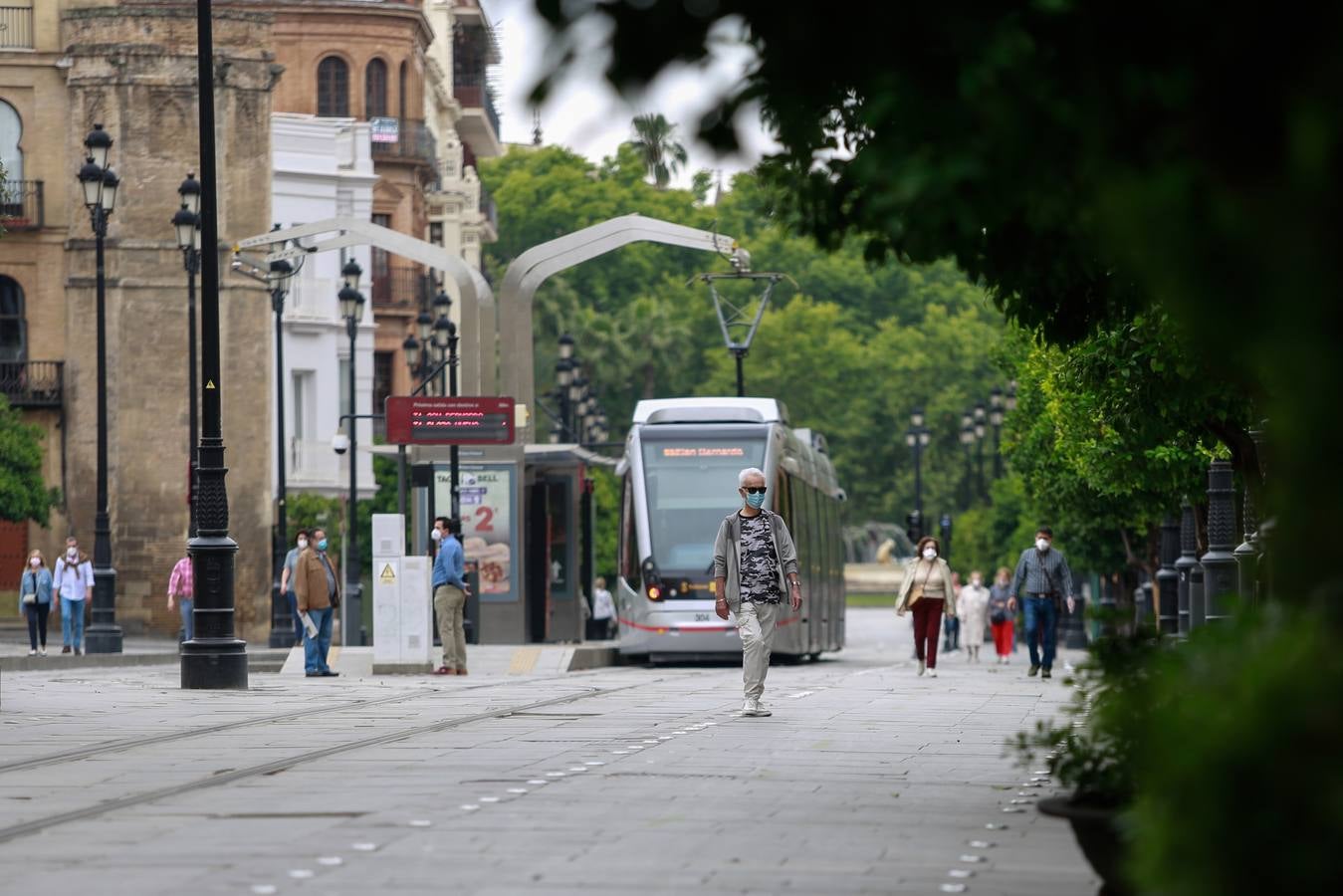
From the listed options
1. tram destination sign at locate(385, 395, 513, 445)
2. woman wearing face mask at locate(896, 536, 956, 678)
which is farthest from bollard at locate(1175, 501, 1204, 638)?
tram destination sign at locate(385, 395, 513, 445)

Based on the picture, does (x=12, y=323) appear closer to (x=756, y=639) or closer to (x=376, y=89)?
(x=376, y=89)

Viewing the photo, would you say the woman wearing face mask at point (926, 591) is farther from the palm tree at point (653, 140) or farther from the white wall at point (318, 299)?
the white wall at point (318, 299)

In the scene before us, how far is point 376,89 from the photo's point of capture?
75.6 metres

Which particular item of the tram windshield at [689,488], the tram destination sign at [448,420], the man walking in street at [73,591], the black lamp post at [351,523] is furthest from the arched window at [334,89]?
the tram windshield at [689,488]

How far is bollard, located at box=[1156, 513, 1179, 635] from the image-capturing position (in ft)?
126

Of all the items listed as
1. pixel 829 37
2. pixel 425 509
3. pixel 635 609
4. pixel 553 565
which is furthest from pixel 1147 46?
pixel 553 565

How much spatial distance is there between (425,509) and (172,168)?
18.1 metres

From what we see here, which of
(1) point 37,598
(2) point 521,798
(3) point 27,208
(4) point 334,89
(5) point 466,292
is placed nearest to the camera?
(2) point 521,798

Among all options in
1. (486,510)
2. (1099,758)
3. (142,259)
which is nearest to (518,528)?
(486,510)

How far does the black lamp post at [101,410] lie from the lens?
117ft

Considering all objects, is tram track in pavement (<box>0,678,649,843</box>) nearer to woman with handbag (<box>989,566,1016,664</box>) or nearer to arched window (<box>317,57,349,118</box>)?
woman with handbag (<box>989,566,1016,664</box>)

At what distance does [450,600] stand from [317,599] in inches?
82.8

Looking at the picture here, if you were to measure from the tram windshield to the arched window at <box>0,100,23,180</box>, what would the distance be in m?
26.2

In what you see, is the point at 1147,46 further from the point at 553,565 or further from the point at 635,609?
the point at 553,565
